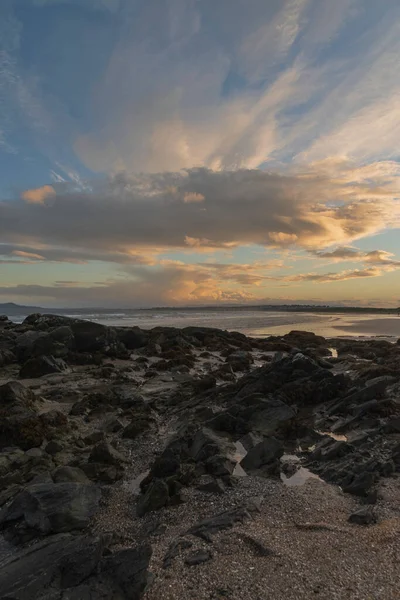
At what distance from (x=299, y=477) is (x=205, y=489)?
261cm

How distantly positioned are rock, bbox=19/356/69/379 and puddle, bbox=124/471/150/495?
46.7 feet

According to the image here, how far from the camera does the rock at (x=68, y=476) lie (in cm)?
913

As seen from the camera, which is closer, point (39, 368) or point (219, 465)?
point (219, 465)

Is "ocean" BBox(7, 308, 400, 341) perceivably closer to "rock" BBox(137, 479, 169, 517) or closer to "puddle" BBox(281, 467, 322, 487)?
"puddle" BBox(281, 467, 322, 487)

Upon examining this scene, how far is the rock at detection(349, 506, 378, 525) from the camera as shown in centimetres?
758

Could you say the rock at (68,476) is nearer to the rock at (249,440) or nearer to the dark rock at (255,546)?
the dark rock at (255,546)

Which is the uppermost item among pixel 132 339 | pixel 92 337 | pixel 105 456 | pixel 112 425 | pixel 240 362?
pixel 92 337

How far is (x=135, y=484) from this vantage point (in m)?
9.86

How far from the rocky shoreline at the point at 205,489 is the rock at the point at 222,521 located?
33 millimetres

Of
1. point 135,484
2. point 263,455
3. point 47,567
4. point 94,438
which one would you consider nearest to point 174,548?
point 47,567

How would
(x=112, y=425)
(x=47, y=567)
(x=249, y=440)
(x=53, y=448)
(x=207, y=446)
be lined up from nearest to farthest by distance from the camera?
1. (x=47, y=567)
2. (x=207, y=446)
3. (x=53, y=448)
4. (x=249, y=440)
5. (x=112, y=425)

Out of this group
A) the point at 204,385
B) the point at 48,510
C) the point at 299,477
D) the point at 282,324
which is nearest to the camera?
the point at 48,510

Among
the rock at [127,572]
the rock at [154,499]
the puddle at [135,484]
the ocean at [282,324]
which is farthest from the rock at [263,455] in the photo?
the ocean at [282,324]

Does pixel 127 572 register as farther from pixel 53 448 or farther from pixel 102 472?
pixel 53 448
